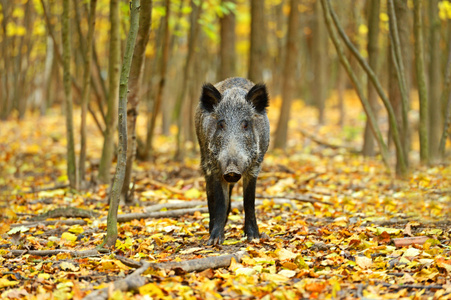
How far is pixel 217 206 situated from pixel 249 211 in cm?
43

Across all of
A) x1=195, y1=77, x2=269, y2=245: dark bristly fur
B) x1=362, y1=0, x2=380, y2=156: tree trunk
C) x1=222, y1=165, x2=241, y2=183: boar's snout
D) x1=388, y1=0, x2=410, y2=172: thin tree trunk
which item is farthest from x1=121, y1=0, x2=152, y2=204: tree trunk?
x1=362, y1=0, x2=380, y2=156: tree trunk

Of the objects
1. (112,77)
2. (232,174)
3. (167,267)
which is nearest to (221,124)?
(232,174)

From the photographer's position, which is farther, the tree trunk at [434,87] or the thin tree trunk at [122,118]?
the tree trunk at [434,87]

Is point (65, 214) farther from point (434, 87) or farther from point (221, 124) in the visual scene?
point (434, 87)

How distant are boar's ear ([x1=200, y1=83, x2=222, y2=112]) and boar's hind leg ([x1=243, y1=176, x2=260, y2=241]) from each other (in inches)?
41.6

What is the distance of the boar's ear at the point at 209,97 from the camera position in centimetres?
666

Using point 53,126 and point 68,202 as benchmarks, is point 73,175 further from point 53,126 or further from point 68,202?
point 53,126

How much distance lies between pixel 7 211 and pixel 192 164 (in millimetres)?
5992

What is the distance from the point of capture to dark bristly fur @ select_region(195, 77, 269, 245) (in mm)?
6250

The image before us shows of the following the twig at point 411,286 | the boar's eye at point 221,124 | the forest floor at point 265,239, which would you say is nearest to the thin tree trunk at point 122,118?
the forest floor at point 265,239

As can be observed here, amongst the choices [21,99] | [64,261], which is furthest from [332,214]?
[21,99]

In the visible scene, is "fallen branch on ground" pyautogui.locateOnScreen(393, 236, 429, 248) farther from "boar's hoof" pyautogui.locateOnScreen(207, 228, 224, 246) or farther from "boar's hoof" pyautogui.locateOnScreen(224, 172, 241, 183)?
"boar's hoof" pyautogui.locateOnScreen(207, 228, 224, 246)

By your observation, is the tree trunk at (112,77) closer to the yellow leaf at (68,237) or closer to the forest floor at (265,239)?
the forest floor at (265,239)

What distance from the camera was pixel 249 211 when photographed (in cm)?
652
